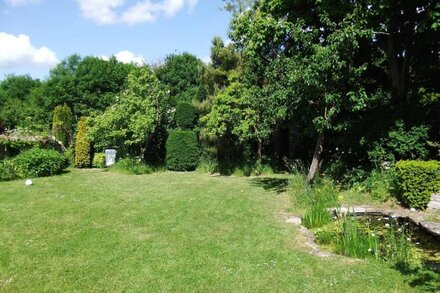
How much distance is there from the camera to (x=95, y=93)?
110 feet

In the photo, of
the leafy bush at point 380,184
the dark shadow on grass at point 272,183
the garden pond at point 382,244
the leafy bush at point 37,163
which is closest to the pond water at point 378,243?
the garden pond at point 382,244

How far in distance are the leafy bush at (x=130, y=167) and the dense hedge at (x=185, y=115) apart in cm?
235

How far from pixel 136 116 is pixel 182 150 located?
7.46 ft

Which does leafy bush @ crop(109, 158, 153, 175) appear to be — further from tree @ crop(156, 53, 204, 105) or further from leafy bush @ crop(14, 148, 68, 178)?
tree @ crop(156, 53, 204, 105)

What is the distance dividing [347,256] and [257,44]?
21.6ft

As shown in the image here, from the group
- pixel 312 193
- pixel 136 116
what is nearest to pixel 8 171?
pixel 136 116

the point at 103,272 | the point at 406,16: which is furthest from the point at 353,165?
the point at 103,272

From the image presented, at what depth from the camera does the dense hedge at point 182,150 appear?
15609mm

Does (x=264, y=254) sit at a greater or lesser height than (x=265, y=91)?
lesser

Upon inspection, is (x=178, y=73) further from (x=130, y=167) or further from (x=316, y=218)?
(x=316, y=218)

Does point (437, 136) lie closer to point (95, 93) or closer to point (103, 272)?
point (103, 272)

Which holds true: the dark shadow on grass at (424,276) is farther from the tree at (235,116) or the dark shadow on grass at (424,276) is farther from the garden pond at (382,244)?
the tree at (235,116)

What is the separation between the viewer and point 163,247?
5922mm

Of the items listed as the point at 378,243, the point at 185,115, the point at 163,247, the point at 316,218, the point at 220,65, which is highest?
the point at 220,65
